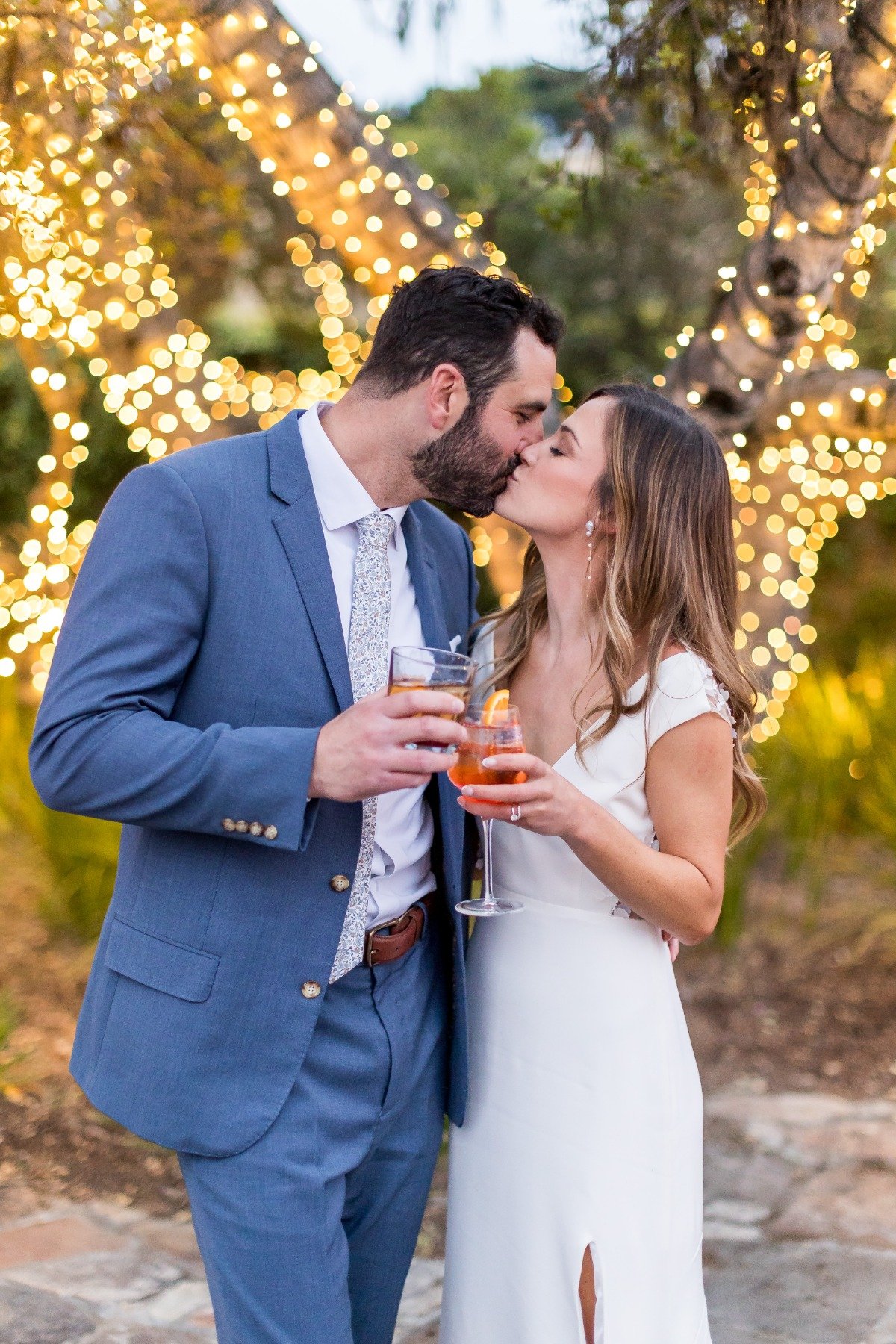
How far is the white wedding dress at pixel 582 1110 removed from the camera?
86.3 inches

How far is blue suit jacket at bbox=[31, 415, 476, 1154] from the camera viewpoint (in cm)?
181

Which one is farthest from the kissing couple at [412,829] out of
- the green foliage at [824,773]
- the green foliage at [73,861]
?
the green foliage at [824,773]

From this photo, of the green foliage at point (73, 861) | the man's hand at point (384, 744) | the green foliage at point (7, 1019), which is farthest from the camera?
the green foliage at point (73, 861)

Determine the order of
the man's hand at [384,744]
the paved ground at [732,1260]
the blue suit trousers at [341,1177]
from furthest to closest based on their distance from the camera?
the paved ground at [732,1260], the blue suit trousers at [341,1177], the man's hand at [384,744]

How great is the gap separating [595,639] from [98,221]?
2.25 m

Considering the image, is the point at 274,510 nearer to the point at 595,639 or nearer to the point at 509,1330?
the point at 595,639

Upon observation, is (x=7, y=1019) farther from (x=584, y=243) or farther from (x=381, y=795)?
(x=584, y=243)

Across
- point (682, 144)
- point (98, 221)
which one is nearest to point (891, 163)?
point (682, 144)

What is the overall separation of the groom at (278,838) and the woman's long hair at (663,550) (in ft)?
1.11

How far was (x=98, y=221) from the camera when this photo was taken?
3711mm

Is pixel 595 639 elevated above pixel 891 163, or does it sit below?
below

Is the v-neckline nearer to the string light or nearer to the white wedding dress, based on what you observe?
the white wedding dress

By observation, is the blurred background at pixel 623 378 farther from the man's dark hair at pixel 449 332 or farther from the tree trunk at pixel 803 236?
the man's dark hair at pixel 449 332

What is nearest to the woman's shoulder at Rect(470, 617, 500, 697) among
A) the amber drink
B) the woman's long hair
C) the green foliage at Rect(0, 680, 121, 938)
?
the woman's long hair
